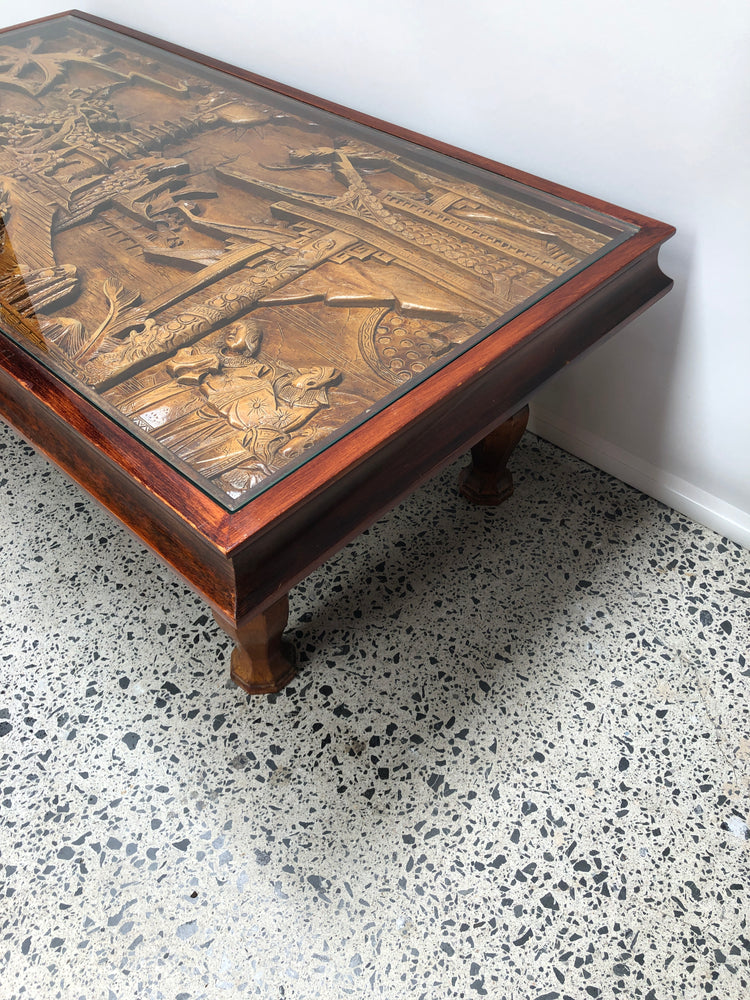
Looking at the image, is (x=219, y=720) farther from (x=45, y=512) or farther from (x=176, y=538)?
(x=45, y=512)

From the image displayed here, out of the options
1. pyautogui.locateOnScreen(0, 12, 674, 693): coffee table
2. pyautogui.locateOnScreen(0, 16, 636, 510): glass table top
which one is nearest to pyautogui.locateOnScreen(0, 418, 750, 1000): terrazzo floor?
pyautogui.locateOnScreen(0, 12, 674, 693): coffee table

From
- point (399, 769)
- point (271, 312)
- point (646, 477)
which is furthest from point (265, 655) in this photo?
point (646, 477)

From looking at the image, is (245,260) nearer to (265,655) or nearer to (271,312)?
(271,312)

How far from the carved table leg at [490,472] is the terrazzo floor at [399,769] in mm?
33

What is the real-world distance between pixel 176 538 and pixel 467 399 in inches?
14.6

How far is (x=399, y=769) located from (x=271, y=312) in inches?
25.1

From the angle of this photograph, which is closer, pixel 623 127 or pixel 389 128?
pixel 623 127

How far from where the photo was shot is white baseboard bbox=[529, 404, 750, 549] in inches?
55.4

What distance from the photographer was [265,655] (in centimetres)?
112

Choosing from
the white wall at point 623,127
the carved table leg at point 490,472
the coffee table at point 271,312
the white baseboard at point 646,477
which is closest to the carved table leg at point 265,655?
the coffee table at point 271,312

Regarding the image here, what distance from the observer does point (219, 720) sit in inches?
46.0

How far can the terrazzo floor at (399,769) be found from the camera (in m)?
0.95

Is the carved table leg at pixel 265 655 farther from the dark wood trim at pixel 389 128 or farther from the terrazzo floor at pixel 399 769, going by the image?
the dark wood trim at pixel 389 128

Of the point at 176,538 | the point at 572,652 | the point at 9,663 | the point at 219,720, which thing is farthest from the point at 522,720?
the point at 9,663
